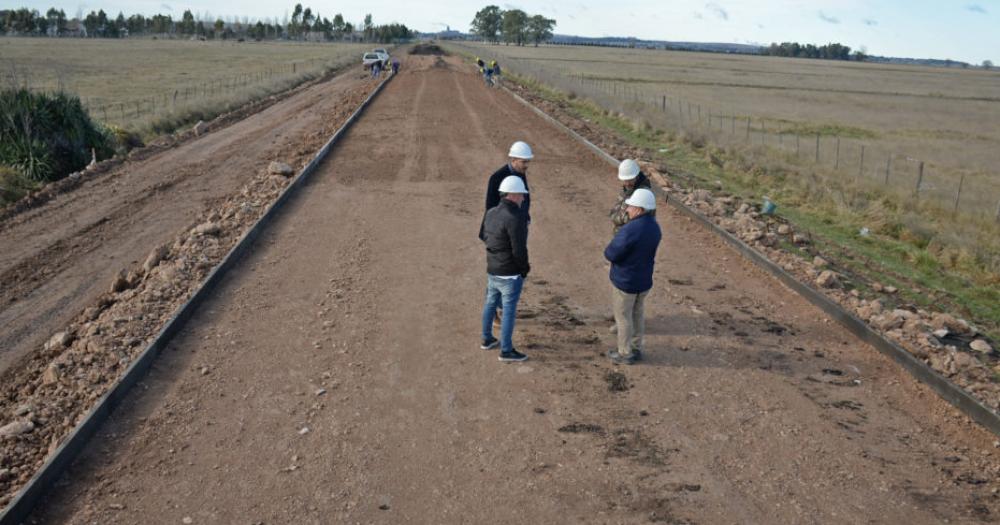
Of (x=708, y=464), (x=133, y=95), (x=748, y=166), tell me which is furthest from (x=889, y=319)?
(x=133, y=95)

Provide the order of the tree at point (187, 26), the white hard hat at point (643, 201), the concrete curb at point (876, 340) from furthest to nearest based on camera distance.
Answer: the tree at point (187, 26)
the white hard hat at point (643, 201)
the concrete curb at point (876, 340)

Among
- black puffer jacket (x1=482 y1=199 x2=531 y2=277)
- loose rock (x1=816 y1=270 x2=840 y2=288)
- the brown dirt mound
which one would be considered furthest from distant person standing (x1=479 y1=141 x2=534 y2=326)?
the brown dirt mound

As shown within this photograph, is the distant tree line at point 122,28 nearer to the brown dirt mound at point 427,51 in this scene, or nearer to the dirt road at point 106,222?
the brown dirt mound at point 427,51

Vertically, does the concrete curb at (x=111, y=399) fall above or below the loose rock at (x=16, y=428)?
above

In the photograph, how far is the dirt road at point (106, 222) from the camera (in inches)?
400

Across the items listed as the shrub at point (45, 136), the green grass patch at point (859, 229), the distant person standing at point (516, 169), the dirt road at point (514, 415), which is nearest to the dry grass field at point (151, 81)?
the shrub at point (45, 136)

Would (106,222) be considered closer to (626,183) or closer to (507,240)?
(507,240)

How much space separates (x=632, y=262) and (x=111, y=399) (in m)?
4.73

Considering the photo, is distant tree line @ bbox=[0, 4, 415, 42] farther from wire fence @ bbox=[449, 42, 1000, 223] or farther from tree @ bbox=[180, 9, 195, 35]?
wire fence @ bbox=[449, 42, 1000, 223]

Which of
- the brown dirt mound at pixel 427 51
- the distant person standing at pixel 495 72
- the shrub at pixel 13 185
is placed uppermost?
the brown dirt mound at pixel 427 51

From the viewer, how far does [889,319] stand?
8.71 m

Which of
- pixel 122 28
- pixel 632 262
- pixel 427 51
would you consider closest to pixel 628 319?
pixel 632 262

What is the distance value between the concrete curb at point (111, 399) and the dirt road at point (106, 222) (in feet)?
6.60

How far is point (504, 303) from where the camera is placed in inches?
290
